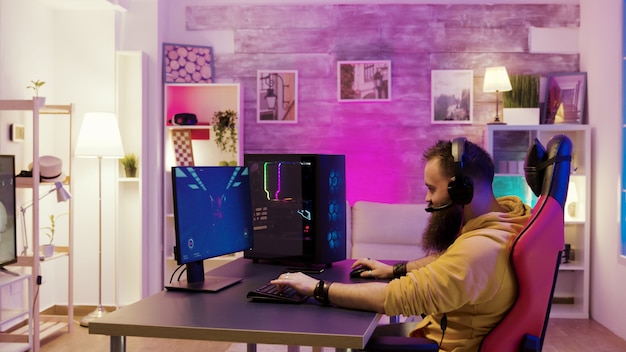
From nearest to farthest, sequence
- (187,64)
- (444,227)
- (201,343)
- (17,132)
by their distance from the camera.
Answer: (444,227), (201,343), (17,132), (187,64)

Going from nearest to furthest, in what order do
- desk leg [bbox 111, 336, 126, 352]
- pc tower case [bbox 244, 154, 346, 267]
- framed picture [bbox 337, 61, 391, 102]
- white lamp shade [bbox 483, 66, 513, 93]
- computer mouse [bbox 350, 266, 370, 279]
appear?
desk leg [bbox 111, 336, 126, 352]
computer mouse [bbox 350, 266, 370, 279]
pc tower case [bbox 244, 154, 346, 267]
white lamp shade [bbox 483, 66, 513, 93]
framed picture [bbox 337, 61, 391, 102]

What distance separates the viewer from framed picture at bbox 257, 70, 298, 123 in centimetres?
612

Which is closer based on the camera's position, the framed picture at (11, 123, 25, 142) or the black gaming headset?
the black gaming headset

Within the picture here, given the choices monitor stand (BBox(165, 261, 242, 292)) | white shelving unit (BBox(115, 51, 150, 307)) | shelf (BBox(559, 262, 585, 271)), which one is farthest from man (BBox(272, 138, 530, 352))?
white shelving unit (BBox(115, 51, 150, 307))

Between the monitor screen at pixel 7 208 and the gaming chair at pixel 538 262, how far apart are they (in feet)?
10.7

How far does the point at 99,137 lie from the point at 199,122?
39.8 inches

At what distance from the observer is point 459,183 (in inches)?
88.6

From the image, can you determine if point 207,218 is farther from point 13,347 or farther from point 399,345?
point 13,347

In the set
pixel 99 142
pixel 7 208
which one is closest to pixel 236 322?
pixel 7 208

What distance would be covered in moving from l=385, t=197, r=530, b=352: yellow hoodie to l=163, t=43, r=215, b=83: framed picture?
4.22 metres

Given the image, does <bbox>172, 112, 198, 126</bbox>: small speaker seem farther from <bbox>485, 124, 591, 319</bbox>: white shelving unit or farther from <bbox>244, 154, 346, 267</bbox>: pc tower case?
<bbox>244, 154, 346, 267</bbox>: pc tower case

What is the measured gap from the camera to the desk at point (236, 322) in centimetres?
189

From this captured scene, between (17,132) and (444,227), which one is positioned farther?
(17,132)

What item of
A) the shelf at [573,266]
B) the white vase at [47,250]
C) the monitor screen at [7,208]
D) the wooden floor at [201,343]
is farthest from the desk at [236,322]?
the shelf at [573,266]
